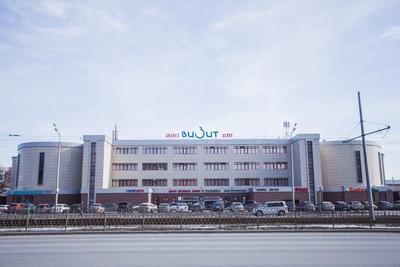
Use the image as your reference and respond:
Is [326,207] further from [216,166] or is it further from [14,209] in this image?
[14,209]

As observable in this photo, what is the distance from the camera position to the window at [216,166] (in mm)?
75750

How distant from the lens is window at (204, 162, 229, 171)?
249 feet

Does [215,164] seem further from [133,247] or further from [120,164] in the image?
[133,247]

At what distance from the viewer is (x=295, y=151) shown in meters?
74.9

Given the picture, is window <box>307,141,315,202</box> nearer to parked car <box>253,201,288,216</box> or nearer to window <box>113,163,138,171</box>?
parked car <box>253,201,288,216</box>

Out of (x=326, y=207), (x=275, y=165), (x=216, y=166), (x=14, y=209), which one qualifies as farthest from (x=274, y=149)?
(x=14, y=209)

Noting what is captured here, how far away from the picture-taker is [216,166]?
75.8 m

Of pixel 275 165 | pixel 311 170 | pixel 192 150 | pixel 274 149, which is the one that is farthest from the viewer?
pixel 274 149

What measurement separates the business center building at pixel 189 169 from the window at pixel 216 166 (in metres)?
0.19

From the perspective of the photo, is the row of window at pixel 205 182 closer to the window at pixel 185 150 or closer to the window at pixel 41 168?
the window at pixel 185 150

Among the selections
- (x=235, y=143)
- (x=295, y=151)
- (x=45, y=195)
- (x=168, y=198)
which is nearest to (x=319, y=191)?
(x=295, y=151)

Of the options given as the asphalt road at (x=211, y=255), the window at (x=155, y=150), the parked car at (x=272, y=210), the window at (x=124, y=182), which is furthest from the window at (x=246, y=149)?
the asphalt road at (x=211, y=255)

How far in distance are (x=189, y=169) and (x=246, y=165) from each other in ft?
40.0

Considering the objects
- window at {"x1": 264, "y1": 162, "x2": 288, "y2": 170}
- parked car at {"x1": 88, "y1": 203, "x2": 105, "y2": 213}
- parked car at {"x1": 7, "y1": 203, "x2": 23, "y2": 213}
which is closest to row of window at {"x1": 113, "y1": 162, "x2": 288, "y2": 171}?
window at {"x1": 264, "y1": 162, "x2": 288, "y2": 170}
